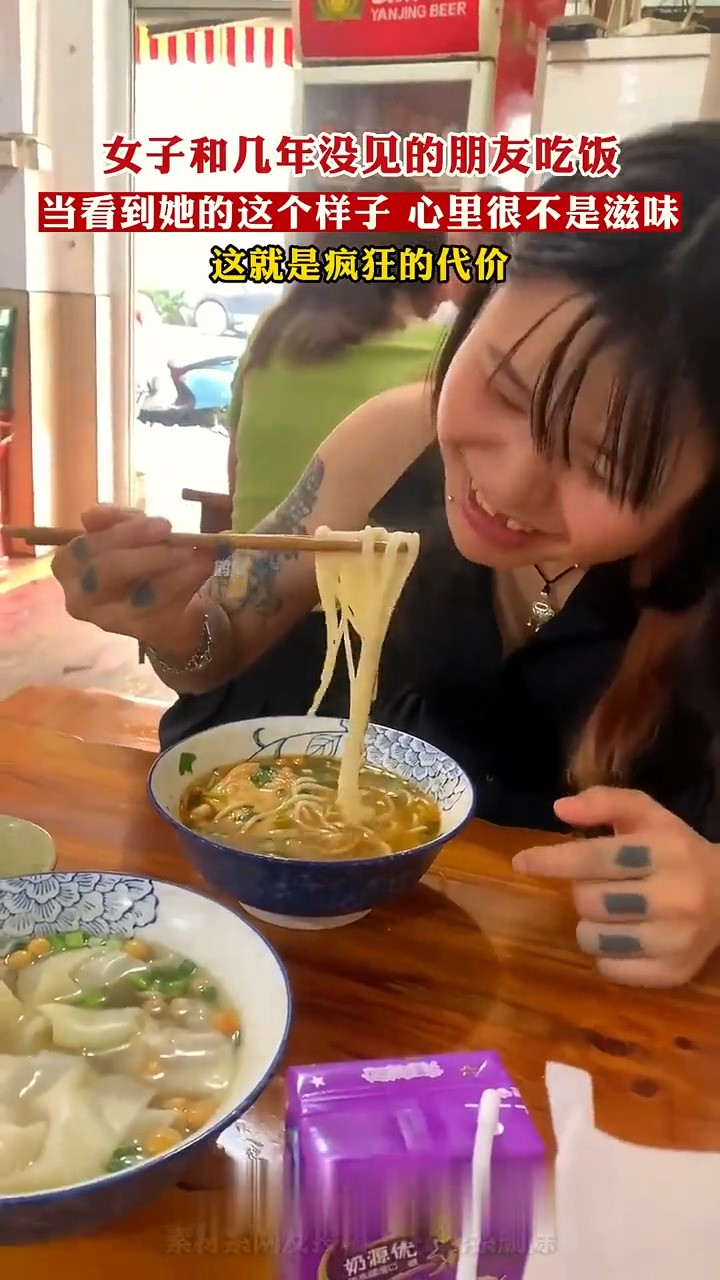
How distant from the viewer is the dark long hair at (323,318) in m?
2.07

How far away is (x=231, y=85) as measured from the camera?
376 cm

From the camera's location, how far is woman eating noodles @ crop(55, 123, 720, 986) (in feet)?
2.64

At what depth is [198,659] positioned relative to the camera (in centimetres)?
125

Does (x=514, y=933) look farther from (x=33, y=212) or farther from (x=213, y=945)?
(x=33, y=212)

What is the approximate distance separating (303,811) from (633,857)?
29 cm

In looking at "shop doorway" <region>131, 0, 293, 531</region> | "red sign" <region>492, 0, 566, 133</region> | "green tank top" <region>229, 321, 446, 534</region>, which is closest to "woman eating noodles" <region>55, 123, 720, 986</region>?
"green tank top" <region>229, 321, 446, 534</region>

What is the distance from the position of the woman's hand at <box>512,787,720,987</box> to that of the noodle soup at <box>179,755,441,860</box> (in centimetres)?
13

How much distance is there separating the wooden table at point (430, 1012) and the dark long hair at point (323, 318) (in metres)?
1.32

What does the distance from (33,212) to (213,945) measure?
3493mm

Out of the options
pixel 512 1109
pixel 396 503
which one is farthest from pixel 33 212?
pixel 512 1109

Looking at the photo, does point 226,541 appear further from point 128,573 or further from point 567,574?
point 567,574

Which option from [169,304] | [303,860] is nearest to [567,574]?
[303,860]

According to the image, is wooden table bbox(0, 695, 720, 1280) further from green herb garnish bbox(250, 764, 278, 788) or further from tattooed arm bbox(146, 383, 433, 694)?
tattooed arm bbox(146, 383, 433, 694)

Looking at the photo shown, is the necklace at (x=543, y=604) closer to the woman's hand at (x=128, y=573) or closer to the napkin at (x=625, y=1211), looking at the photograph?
the woman's hand at (x=128, y=573)
